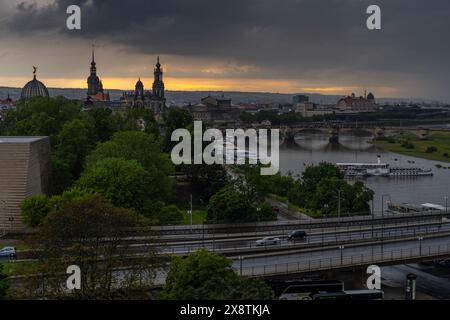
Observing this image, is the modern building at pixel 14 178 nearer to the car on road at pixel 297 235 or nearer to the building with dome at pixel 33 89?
the car on road at pixel 297 235

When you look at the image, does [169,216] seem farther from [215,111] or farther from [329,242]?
[215,111]

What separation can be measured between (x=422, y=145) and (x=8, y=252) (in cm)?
5779

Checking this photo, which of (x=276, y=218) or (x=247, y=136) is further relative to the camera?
(x=247, y=136)

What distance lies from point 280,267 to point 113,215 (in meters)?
4.21

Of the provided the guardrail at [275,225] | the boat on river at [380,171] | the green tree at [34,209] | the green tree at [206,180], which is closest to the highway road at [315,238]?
the guardrail at [275,225]

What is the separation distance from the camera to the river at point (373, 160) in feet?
114

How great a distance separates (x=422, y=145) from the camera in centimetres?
6725

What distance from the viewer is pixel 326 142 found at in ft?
256

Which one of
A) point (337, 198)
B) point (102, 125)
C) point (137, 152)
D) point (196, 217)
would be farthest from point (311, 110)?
point (196, 217)

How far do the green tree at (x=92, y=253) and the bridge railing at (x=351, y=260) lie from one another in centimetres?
Result: 276

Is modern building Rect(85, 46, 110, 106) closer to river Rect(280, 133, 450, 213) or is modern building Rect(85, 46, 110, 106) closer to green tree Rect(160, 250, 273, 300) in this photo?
river Rect(280, 133, 450, 213)

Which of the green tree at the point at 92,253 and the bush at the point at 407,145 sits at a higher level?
the green tree at the point at 92,253
